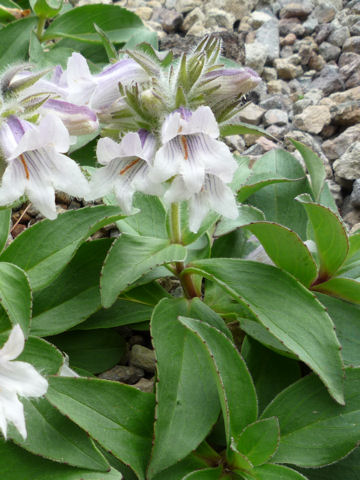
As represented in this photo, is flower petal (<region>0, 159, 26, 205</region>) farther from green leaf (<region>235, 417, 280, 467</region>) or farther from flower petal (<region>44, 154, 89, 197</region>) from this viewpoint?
green leaf (<region>235, 417, 280, 467</region>)

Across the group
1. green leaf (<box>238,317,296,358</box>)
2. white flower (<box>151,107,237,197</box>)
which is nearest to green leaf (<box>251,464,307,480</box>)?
green leaf (<box>238,317,296,358</box>)

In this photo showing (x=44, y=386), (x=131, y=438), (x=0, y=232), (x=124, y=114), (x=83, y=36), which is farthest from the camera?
(x=83, y=36)

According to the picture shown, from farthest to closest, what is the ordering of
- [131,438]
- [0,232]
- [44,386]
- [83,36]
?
1. [83,36]
2. [0,232]
3. [131,438]
4. [44,386]

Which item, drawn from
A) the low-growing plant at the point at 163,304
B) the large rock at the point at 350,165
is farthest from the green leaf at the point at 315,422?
the large rock at the point at 350,165

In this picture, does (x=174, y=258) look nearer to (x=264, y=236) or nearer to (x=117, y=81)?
(x=264, y=236)

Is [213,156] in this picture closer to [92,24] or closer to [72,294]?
[72,294]

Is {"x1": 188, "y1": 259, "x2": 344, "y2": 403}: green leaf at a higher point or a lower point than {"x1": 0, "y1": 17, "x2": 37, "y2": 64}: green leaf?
lower

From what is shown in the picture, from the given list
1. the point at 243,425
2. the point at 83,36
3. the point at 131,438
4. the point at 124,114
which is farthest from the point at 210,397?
the point at 83,36

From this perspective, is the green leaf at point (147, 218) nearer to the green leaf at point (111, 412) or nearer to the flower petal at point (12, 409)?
the green leaf at point (111, 412)
